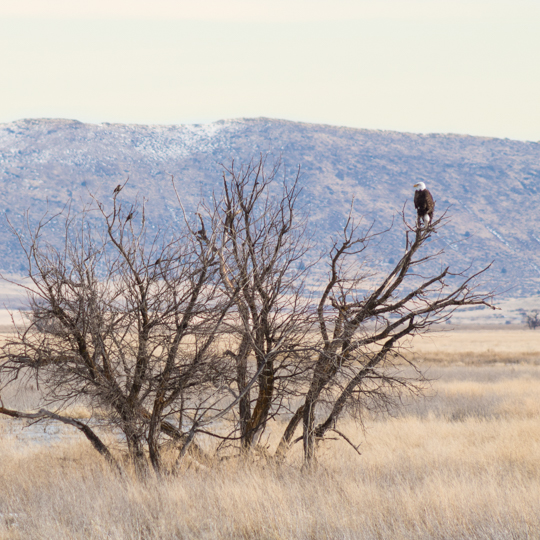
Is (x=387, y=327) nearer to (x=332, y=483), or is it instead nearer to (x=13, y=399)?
(x=332, y=483)

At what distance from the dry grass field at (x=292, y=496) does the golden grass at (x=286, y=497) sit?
2 centimetres

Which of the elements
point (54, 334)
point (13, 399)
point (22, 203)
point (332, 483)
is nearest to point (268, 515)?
point (332, 483)

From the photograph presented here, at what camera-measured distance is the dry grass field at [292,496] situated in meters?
6.55

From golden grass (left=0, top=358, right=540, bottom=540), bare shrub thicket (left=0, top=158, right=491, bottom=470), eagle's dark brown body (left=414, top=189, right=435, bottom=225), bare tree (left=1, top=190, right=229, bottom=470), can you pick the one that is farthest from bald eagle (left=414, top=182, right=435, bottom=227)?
golden grass (left=0, top=358, right=540, bottom=540)

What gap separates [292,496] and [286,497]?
14 cm

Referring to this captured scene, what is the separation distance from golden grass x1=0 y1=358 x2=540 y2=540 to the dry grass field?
0.02 meters

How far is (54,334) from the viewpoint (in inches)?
314

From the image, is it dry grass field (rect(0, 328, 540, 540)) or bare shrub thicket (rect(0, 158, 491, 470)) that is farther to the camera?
bare shrub thicket (rect(0, 158, 491, 470))

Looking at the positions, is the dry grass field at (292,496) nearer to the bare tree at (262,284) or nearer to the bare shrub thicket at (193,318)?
the bare shrub thicket at (193,318)

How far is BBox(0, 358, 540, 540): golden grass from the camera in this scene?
6543 millimetres

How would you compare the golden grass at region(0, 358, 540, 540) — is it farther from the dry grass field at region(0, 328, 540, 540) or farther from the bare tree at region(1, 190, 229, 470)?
the bare tree at region(1, 190, 229, 470)

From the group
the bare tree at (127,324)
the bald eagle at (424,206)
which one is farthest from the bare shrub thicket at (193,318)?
the bald eagle at (424,206)

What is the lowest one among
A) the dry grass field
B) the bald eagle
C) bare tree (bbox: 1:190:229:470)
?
the dry grass field

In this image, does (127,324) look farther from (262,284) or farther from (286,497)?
(286,497)
